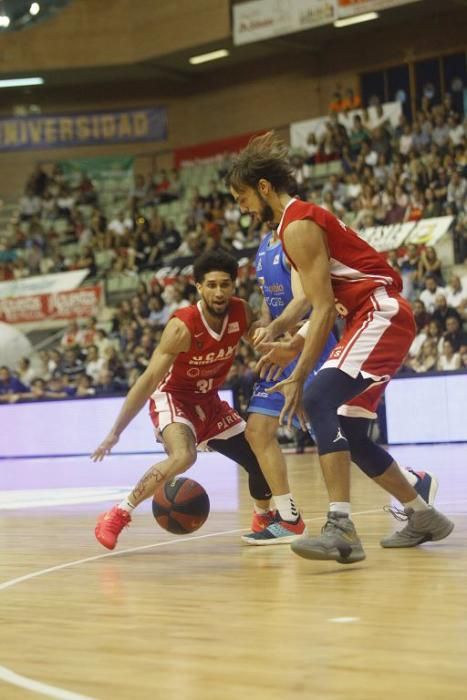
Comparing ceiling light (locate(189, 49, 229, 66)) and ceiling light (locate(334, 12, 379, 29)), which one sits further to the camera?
ceiling light (locate(189, 49, 229, 66))

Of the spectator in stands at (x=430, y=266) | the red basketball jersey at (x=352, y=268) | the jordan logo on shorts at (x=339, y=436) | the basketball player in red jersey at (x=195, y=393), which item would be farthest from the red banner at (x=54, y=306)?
the jordan logo on shorts at (x=339, y=436)

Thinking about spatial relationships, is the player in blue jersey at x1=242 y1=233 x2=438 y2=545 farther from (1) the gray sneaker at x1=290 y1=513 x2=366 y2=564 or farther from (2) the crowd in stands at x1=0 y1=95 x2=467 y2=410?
(2) the crowd in stands at x1=0 y1=95 x2=467 y2=410

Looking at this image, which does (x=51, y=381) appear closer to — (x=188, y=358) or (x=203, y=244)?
(x=203, y=244)

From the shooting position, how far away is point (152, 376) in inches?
241

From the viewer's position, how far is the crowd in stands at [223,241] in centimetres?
1712

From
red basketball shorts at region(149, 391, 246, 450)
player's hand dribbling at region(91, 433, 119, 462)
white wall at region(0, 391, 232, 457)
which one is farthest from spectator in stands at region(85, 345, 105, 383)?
player's hand dribbling at region(91, 433, 119, 462)

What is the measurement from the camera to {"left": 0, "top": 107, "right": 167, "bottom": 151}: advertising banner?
2984cm

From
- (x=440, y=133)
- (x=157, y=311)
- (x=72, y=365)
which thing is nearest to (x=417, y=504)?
(x=157, y=311)

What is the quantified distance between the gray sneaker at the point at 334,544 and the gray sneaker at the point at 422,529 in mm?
707

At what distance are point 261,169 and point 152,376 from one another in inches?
52.0

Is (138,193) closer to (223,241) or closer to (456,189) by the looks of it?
(223,241)

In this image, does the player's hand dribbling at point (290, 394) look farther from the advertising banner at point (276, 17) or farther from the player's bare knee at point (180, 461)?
the advertising banner at point (276, 17)

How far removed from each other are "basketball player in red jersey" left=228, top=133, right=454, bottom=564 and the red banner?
1795 cm

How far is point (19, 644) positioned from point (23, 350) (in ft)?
64.5
